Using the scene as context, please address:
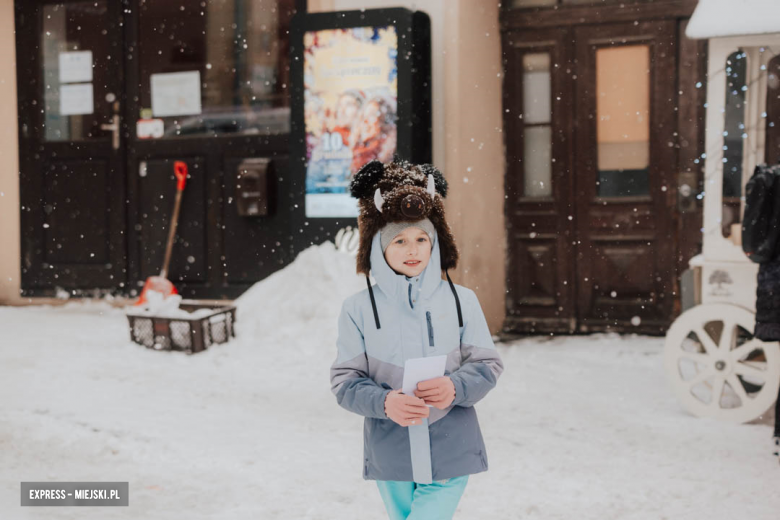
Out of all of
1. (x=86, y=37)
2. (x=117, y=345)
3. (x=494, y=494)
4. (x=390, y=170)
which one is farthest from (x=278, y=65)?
(x=390, y=170)

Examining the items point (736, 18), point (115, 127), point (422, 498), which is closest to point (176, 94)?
point (115, 127)

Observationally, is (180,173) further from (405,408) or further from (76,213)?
(405,408)

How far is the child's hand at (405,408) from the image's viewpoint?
2.13m

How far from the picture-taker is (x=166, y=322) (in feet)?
22.1

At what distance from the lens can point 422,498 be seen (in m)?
2.32

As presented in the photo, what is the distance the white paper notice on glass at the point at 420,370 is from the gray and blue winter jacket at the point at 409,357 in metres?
0.11

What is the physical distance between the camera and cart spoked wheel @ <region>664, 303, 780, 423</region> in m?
4.73

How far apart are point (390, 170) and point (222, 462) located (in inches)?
89.9

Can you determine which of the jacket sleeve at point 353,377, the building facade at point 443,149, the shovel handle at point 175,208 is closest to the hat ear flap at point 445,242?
the jacket sleeve at point 353,377

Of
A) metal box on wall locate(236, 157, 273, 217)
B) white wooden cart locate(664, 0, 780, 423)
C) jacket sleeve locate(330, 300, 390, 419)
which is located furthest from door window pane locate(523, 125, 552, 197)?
Result: jacket sleeve locate(330, 300, 390, 419)

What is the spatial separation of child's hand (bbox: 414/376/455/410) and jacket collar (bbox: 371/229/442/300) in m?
0.25

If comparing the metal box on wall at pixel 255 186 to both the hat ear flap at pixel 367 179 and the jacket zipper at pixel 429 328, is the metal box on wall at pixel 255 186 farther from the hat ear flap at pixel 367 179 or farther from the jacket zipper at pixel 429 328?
the jacket zipper at pixel 429 328

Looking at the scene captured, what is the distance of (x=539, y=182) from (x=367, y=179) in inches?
223

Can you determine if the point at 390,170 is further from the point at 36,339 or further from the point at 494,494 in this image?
the point at 36,339
